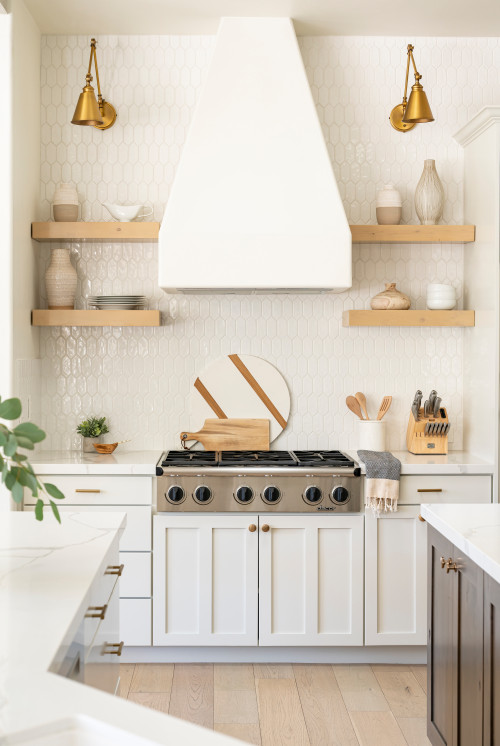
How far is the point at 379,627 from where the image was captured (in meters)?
3.76

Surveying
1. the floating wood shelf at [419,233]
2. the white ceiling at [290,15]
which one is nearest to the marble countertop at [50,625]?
the floating wood shelf at [419,233]

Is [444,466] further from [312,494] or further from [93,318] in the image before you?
[93,318]

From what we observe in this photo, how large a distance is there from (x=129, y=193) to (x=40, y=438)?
2.80 m

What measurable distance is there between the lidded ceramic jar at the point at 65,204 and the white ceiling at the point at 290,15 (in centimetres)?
82

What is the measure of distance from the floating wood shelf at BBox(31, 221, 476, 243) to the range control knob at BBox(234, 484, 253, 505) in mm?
1301

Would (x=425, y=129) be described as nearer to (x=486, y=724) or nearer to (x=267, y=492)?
(x=267, y=492)

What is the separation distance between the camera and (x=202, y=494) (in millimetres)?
3674

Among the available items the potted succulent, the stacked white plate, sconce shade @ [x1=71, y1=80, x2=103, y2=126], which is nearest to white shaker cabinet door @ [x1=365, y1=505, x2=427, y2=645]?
the potted succulent

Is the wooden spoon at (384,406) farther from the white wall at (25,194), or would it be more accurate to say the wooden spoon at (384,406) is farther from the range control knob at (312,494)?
the white wall at (25,194)

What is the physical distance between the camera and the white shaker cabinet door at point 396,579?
3742 millimetres

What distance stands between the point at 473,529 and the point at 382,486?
133cm

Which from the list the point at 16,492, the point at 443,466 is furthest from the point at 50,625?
the point at 443,466

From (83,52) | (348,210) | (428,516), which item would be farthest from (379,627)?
(83,52)

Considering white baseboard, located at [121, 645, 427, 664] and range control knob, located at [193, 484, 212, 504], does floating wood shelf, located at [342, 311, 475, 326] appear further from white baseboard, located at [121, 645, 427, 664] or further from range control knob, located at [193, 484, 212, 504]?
white baseboard, located at [121, 645, 427, 664]
